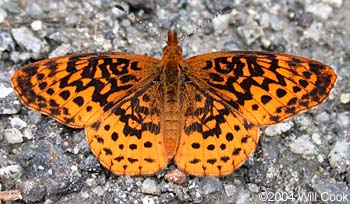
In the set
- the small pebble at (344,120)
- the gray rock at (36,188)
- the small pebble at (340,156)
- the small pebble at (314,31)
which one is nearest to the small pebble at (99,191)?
the gray rock at (36,188)

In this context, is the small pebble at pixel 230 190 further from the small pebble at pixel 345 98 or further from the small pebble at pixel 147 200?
the small pebble at pixel 345 98

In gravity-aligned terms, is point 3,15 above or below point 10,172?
above

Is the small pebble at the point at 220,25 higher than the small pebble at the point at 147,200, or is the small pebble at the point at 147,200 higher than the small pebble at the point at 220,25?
the small pebble at the point at 220,25

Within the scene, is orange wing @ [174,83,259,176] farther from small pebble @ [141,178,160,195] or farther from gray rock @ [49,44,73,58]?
gray rock @ [49,44,73,58]

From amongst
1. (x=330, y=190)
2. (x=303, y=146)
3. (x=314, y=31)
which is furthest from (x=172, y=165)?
(x=314, y=31)

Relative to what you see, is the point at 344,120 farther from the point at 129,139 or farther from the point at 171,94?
the point at 129,139
